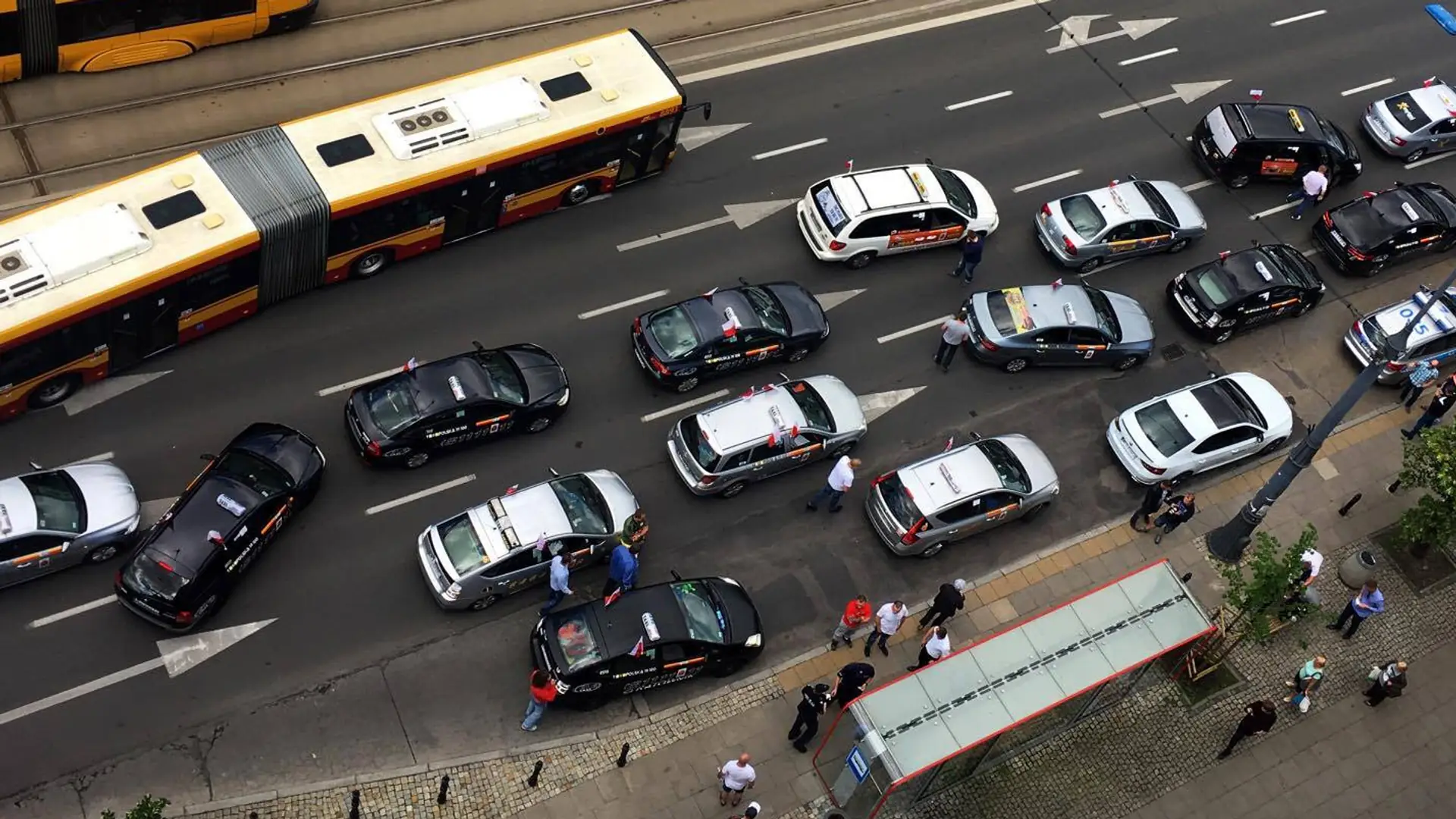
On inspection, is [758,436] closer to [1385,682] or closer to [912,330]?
[912,330]

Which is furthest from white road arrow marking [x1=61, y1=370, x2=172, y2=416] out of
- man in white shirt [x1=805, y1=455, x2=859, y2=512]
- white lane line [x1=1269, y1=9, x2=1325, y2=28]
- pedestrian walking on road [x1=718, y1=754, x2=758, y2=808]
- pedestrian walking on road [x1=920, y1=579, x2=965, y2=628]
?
white lane line [x1=1269, y1=9, x2=1325, y2=28]

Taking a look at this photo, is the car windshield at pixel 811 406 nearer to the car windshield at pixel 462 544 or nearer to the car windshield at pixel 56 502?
the car windshield at pixel 462 544

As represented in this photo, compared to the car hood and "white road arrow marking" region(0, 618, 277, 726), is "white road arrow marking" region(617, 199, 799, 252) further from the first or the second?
"white road arrow marking" region(0, 618, 277, 726)

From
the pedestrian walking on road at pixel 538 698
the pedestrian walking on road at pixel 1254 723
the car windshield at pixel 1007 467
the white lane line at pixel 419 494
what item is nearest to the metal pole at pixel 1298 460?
the pedestrian walking on road at pixel 1254 723

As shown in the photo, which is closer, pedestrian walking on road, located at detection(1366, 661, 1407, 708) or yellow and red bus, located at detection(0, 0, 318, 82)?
pedestrian walking on road, located at detection(1366, 661, 1407, 708)

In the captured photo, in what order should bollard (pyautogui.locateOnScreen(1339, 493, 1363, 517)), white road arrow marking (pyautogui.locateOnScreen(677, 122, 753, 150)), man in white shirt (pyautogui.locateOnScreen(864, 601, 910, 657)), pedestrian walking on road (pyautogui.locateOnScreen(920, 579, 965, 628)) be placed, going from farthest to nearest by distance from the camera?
white road arrow marking (pyautogui.locateOnScreen(677, 122, 753, 150)), bollard (pyautogui.locateOnScreen(1339, 493, 1363, 517)), pedestrian walking on road (pyautogui.locateOnScreen(920, 579, 965, 628)), man in white shirt (pyautogui.locateOnScreen(864, 601, 910, 657))

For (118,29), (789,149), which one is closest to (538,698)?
(789,149)

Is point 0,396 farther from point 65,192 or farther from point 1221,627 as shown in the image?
point 1221,627
